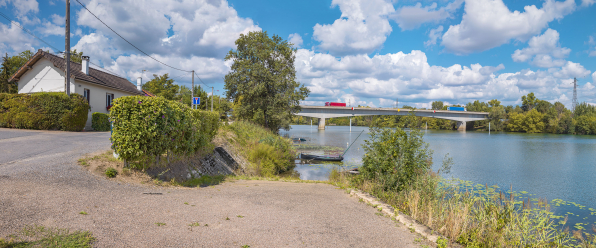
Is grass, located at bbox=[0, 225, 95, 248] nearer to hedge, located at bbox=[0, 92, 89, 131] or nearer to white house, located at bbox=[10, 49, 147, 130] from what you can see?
hedge, located at bbox=[0, 92, 89, 131]

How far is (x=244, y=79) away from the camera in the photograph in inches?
1211

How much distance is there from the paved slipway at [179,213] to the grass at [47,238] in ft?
0.46

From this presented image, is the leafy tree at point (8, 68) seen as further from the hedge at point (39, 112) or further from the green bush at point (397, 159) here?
the green bush at point (397, 159)

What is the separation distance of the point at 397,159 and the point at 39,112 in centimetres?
2050

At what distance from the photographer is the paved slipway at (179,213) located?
4.32 m

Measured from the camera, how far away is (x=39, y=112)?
1752 centimetres

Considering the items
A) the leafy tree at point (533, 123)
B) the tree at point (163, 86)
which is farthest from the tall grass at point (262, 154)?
the leafy tree at point (533, 123)

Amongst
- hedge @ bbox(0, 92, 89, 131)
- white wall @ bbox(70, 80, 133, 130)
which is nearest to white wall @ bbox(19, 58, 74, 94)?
white wall @ bbox(70, 80, 133, 130)

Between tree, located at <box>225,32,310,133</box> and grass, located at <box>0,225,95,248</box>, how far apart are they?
25.9 metres

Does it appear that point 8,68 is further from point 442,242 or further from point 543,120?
point 543,120

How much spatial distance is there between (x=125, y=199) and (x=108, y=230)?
1.67 m

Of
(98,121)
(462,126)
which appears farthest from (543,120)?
(98,121)

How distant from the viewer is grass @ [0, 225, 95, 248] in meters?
3.55

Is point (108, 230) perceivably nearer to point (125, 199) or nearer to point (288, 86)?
point (125, 199)
